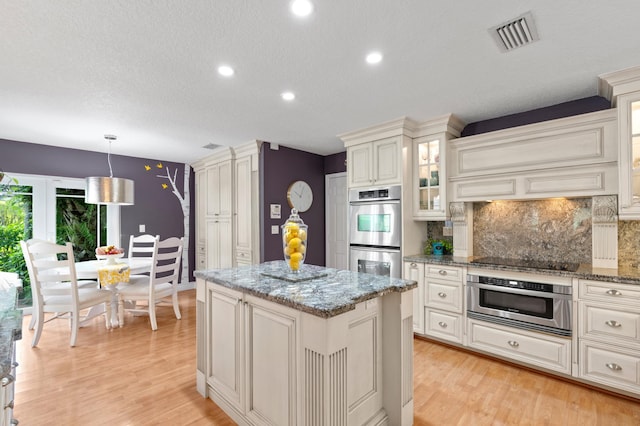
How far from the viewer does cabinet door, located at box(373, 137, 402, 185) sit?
3.55 m

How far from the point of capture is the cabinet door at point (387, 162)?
355cm

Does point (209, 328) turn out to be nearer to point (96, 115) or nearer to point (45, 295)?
point (45, 295)

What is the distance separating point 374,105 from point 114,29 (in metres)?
2.17

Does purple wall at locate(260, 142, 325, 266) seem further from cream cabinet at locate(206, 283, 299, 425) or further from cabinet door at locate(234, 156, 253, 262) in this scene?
cream cabinet at locate(206, 283, 299, 425)

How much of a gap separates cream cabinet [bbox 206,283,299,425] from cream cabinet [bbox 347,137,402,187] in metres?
2.33

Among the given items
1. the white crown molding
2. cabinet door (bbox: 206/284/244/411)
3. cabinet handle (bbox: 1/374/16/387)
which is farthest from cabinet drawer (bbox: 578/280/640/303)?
cabinet handle (bbox: 1/374/16/387)

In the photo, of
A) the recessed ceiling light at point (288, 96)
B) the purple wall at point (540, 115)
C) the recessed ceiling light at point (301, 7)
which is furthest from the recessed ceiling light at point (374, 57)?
the purple wall at point (540, 115)

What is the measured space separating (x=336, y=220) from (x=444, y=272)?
2391mm

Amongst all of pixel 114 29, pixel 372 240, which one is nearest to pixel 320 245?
pixel 372 240

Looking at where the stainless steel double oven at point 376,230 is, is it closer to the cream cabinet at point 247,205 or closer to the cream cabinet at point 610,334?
the cream cabinet at point 247,205

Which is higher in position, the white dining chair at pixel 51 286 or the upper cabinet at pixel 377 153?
the upper cabinet at pixel 377 153

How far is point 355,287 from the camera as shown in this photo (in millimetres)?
1823

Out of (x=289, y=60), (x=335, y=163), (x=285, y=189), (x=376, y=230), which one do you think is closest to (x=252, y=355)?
(x=289, y=60)

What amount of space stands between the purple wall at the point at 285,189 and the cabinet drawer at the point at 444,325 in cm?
233
